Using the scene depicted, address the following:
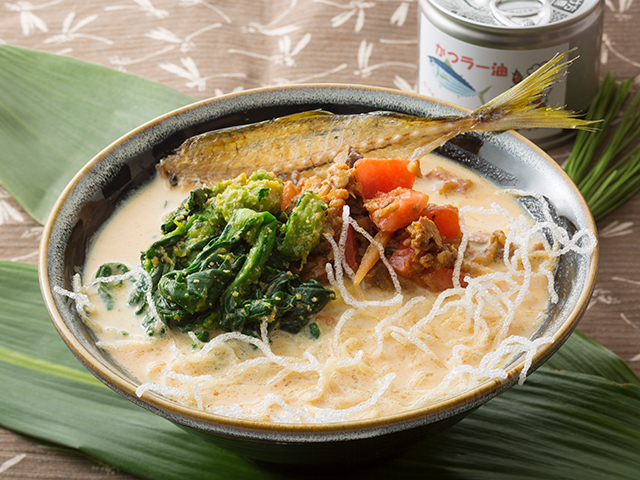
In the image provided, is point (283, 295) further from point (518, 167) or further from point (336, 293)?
point (518, 167)

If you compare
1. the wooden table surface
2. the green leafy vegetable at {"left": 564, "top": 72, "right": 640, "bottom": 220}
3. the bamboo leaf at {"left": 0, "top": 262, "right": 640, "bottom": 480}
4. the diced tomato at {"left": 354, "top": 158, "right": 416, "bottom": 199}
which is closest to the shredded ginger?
the diced tomato at {"left": 354, "top": 158, "right": 416, "bottom": 199}

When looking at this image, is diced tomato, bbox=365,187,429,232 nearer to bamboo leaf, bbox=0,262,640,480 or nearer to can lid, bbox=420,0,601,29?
bamboo leaf, bbox=0,262,640,480

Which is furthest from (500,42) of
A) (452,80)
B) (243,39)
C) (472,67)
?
(243,39)

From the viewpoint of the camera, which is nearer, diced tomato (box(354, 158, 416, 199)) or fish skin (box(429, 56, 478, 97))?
diced tomato (box(354, 158, 416, 199))

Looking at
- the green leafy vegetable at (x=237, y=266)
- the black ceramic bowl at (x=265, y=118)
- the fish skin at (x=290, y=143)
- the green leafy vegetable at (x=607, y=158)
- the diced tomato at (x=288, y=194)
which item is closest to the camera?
the black ceramic bowl at (x=265, y=118)

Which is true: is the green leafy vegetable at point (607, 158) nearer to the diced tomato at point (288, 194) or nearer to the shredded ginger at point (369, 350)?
the shredded ginger at point (369, 350)

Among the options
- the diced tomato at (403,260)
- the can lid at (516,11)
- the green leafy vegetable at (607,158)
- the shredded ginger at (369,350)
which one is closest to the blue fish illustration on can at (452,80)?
the can lid at (516,11)

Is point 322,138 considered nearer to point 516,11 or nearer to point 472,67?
point 472,67
